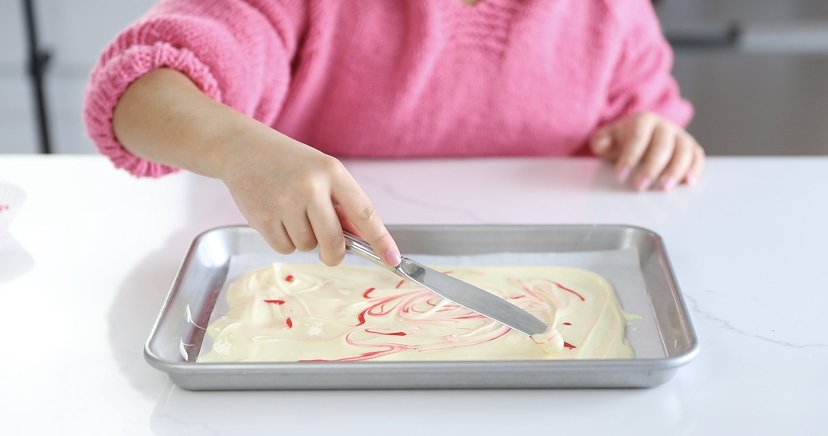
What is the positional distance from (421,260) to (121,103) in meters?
0.30

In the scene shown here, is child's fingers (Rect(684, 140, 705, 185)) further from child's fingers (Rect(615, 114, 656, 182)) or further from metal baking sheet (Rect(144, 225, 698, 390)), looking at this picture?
metal baking sheet (Rect(144, 225, 698, 390))

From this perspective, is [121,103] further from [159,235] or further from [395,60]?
[395,60]

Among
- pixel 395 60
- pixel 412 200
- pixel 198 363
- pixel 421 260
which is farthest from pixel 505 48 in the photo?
pixel 198 363

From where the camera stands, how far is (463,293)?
2.24 feet

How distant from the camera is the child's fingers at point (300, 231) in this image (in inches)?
25.8

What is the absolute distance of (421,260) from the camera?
31.5 inches

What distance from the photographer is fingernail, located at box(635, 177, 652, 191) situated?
950 millimetres

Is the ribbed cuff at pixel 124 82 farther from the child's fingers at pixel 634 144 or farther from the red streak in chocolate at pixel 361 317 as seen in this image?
the child's fingers at pixel 634 144

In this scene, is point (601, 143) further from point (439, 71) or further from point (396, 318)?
point (396, 318)

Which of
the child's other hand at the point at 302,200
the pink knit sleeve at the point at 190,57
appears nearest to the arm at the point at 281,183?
the child's other hand at the point at 302,200

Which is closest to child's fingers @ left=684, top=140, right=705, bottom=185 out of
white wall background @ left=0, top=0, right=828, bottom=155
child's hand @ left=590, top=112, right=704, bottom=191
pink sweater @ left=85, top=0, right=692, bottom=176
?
child's hand @ left=590, top=112, right=704, bottom=191

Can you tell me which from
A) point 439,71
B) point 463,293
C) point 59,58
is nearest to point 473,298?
point 463,293

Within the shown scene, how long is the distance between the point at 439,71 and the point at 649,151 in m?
0.24

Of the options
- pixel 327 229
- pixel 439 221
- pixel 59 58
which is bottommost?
pixel 59 58
